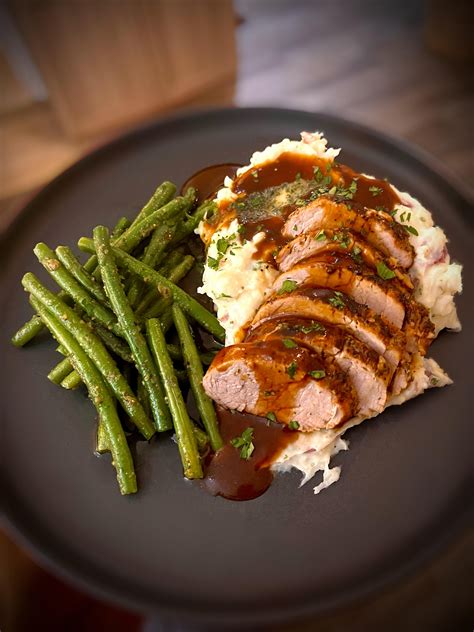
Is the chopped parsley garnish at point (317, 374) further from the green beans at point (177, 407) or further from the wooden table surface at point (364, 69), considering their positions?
the wooden table surface at point (364, 69)

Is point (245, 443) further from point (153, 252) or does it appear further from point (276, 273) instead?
point (153, 252)

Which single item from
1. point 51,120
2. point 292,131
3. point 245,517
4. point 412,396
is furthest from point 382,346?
point 51,120

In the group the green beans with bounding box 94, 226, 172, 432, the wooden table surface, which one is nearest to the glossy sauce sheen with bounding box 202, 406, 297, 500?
the green beans with bounding box 94, 226, 172, 432

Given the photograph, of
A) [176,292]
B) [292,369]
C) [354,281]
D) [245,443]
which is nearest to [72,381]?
[176,292]

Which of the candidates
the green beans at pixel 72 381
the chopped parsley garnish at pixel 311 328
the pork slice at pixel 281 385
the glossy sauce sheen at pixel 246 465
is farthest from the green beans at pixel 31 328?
the chopped parsley garnish at pixel 311 328

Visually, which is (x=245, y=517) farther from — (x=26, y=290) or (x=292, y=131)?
(x=292, y=131)

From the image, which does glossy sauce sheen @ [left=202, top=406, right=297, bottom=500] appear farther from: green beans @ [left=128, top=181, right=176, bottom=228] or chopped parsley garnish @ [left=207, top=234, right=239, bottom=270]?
green beans @ [left=128, top=181, right=176, bottom=228]
